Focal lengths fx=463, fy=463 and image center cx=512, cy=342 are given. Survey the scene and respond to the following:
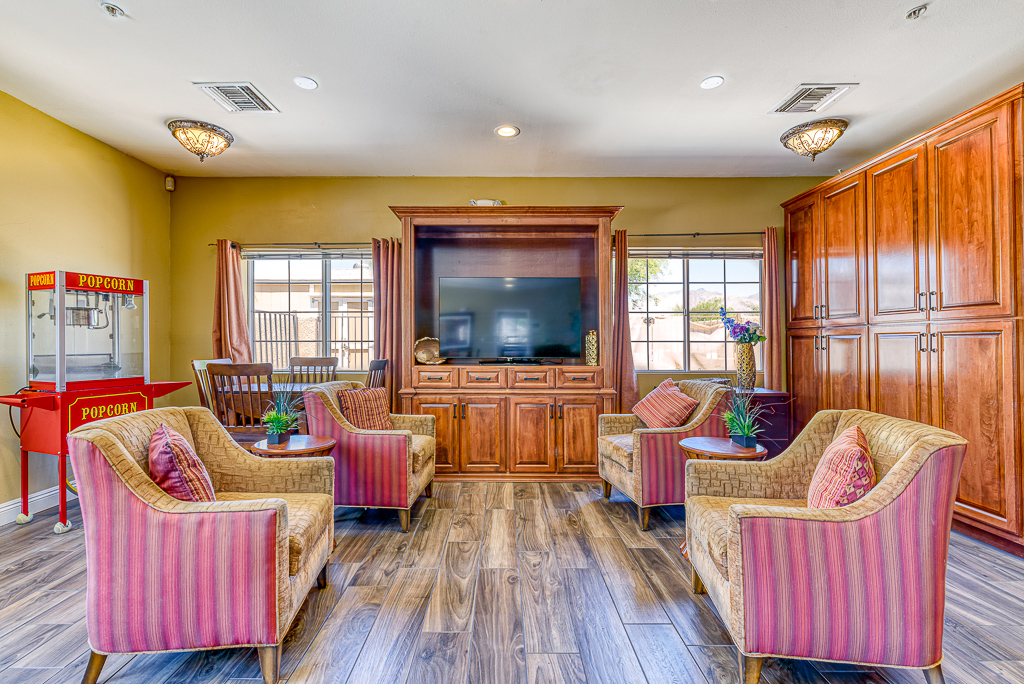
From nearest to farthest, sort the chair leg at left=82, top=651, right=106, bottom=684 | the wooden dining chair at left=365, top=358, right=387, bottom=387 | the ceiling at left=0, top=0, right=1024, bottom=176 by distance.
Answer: the chair leg at left=82, top=651, right=106, bottom=684 → the ceiling at left=0, top=0, right=1024, bottom=176 → the wooden dining chair at left=365, top=358, right=387, bottom=387

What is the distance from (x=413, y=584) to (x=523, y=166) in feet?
11.3

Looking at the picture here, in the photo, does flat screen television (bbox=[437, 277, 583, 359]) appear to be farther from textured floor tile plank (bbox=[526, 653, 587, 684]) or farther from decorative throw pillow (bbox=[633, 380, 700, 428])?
textured floor tile plank (bbox=[526, 653, 587, 684])

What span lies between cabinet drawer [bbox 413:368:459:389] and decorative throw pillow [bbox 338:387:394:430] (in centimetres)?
51

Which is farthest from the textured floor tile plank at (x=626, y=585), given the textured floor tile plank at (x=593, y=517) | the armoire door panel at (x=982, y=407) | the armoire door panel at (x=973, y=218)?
the armoire door panel at (x=973, y=218)

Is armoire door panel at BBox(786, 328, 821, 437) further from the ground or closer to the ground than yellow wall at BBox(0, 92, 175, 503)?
closer to the ground

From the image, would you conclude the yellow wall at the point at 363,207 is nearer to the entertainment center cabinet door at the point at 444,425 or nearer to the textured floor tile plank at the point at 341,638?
the entertainment center cabinet door at the point at 444,425

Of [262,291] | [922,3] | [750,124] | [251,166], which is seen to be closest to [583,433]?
[750,124]

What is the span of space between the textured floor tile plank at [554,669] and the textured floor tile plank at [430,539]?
2.91ft

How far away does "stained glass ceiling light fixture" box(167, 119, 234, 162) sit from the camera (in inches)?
130

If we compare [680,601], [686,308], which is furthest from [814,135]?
[680,601]

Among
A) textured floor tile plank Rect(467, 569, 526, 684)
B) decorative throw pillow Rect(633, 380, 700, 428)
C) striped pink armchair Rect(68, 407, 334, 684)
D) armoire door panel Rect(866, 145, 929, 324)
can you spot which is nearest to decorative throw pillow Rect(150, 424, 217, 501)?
striped pink armchair Rect(68, 407, 334, 684)

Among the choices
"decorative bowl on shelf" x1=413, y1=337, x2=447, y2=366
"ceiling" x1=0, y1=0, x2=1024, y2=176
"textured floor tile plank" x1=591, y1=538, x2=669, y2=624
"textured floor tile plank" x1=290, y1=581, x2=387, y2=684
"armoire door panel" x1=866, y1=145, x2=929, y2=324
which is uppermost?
"ceiling" x1=0, y1=0, x2=1024, y2=176

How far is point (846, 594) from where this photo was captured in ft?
4.63

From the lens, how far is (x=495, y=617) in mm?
1916
